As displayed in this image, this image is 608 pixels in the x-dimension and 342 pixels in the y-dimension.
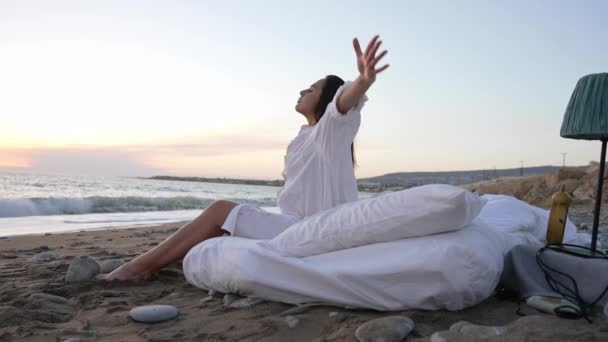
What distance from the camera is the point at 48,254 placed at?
3.93 meters

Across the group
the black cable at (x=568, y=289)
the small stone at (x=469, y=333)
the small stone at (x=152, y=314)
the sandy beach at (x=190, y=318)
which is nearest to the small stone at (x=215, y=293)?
the sandy beach at (x=190, y=318)

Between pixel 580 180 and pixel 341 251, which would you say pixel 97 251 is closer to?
pixel 341 251

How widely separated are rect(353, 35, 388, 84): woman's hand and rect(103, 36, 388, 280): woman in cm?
1

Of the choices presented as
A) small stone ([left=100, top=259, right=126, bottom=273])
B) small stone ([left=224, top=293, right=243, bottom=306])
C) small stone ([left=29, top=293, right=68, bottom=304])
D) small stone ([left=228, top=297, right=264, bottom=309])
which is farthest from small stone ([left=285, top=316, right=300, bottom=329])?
small stone ([left=100, top=259, right=126, bottom=273])

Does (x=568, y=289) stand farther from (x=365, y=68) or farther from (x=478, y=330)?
(x=365, y=68)

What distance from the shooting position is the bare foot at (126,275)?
2.85 meters

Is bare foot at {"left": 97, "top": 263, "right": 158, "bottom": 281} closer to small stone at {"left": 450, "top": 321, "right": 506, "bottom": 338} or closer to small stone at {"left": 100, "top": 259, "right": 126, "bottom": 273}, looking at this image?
small stone at {"left": 100, "top": 259, "right": 126, "bottom": 273}

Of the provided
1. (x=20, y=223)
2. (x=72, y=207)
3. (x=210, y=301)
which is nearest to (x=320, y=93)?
(x=210, y=301)

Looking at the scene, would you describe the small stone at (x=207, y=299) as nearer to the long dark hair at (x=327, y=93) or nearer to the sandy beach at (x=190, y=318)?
the sandy beach at (x=190, y=318)

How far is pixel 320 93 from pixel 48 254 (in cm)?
268

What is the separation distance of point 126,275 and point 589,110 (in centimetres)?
280

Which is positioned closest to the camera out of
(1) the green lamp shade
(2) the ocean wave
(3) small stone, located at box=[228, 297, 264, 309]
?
(3) small stone, located at box=[228, 297, 264, 309]

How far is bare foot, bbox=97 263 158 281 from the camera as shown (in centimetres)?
285

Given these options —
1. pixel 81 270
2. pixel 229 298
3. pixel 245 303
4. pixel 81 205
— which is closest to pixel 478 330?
pixel 245 303
